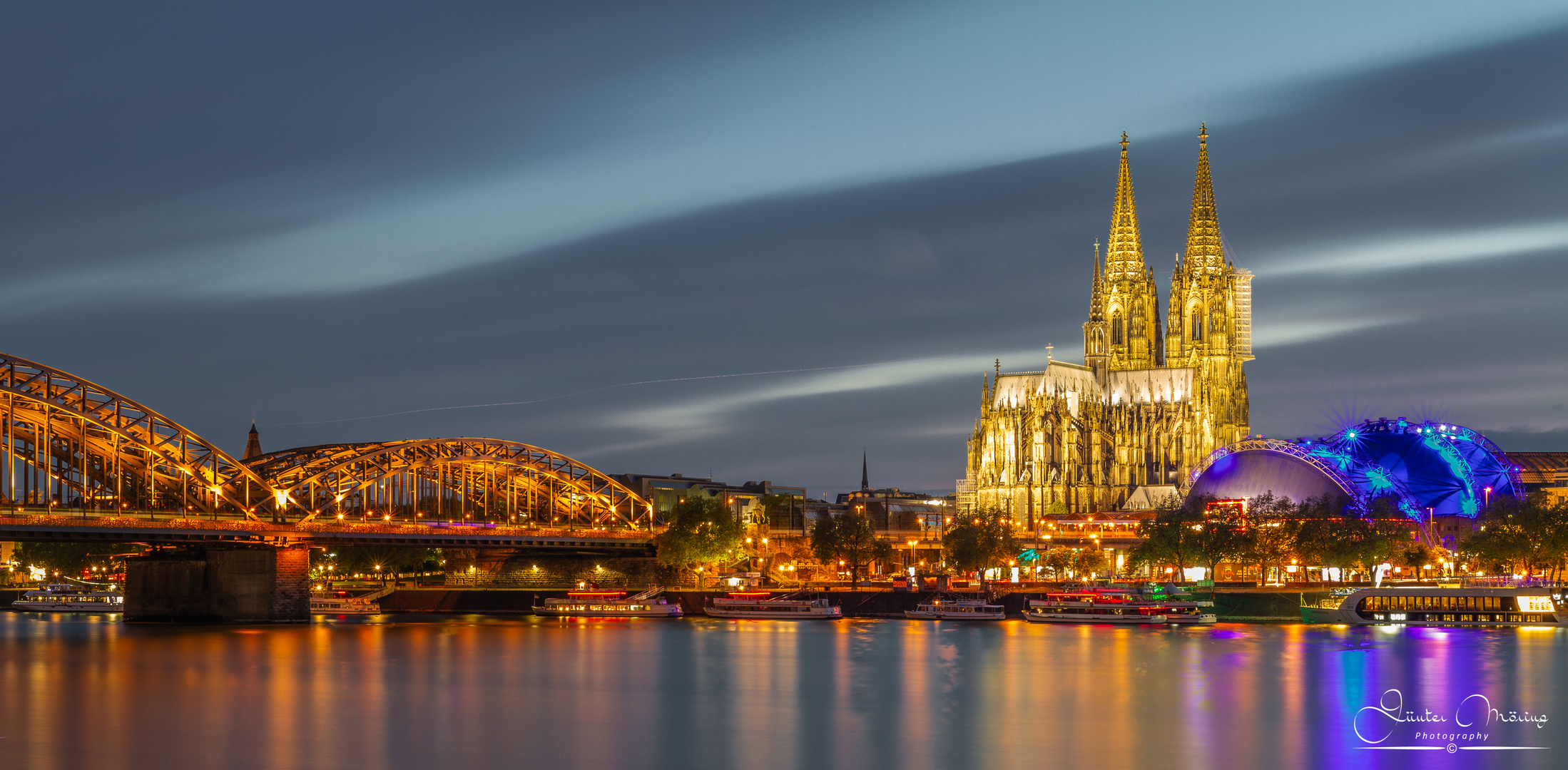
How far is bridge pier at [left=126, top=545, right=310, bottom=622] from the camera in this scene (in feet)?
370

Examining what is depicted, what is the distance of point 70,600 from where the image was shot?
154 meters

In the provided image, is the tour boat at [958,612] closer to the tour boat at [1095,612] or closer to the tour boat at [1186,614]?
the tour boat at [1095,612]

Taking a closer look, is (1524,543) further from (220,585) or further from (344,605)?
(220,585)

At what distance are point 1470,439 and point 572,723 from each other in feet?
462

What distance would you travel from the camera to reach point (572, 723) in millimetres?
57781

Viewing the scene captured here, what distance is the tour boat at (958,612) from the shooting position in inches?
4889

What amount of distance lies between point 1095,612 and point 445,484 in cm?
5474

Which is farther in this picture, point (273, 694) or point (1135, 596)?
point (1135, 596)

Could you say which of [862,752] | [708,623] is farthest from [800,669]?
[708,623]

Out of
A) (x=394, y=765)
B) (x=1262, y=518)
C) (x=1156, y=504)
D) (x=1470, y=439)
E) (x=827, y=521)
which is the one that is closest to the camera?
(x=394, y=765)

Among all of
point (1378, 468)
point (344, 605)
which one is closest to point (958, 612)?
point (344, 605)

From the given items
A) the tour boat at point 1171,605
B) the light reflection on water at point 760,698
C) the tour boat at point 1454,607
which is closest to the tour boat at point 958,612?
the tour boat at point 1171,605

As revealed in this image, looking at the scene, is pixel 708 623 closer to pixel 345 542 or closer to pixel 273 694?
pixel 345 542

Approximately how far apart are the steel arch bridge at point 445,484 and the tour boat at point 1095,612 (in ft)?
133
